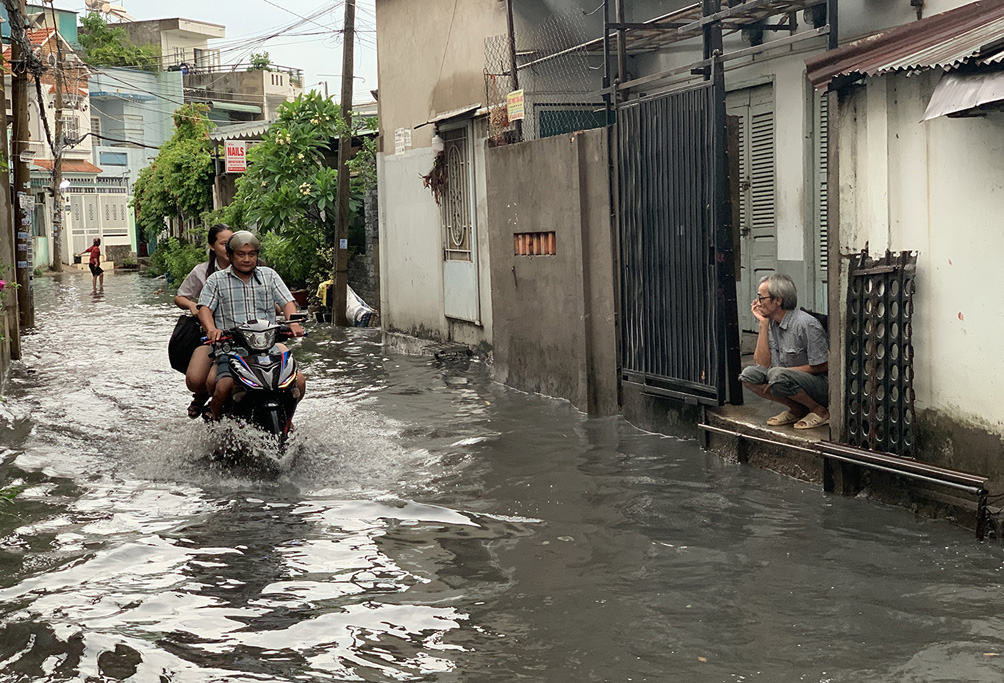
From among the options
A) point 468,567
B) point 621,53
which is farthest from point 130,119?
point 468,567

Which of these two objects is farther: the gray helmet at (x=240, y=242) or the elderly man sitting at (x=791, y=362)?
the gray helmet at (x=240, y=242)

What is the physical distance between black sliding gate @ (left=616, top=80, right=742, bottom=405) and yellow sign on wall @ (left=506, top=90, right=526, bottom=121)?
7.12ft

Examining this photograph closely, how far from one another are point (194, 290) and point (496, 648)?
520 centimetres

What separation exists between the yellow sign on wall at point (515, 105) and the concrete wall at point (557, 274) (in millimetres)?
363

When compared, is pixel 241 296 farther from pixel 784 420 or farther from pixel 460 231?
pixel 460 231

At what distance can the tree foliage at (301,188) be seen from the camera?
72.3 feet

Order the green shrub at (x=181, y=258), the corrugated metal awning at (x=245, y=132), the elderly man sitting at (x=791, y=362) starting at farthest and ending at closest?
the corrugated metal awning at (x=245, y=132)
the green shrub at (x=181, y=258)
the elderly man sitting at (x=791, y=362)

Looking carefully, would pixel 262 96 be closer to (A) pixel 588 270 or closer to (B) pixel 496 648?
(A) pixel 588 270

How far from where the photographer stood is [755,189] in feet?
37.9

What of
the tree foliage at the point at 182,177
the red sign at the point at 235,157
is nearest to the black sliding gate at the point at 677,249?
the red sign at the point at 235,157

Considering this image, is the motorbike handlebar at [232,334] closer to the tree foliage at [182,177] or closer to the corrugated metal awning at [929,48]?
the corrugated metal awning at [929,48]

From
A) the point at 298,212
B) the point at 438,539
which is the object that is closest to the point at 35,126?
the point at 298,212

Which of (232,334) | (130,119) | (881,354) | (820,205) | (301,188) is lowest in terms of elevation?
(881,354)

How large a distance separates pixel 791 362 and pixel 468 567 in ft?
10.5
